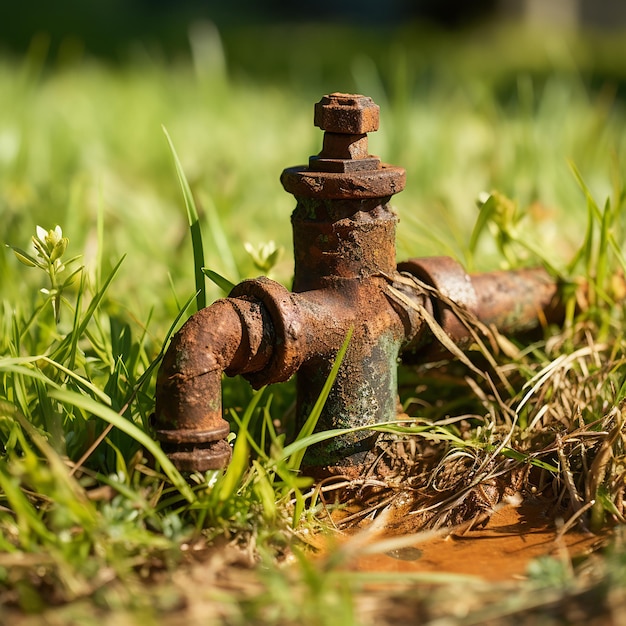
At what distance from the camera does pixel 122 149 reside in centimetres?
392

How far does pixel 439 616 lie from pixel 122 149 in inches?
123

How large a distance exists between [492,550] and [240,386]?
64 centimetres

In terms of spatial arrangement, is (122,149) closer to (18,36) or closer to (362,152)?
(362,152)

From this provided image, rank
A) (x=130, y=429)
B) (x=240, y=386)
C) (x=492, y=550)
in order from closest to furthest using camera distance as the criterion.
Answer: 1. (x=130, y=429)
2. (x=492, y=550)
3. (x=240, y=386)

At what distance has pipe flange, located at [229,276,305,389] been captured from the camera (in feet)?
4.99

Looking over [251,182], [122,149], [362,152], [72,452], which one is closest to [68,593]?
[72,452]

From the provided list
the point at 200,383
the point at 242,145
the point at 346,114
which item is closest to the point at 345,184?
the point at 346,114

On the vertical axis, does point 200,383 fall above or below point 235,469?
above

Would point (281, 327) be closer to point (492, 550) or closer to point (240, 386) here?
point (240, 386)

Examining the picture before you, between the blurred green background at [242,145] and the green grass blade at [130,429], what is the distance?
1.48 feet

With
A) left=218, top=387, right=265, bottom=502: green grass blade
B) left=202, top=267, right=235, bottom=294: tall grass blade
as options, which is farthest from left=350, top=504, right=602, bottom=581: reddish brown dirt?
left=202, top=267, right=235, bottom=294: tall grass blade

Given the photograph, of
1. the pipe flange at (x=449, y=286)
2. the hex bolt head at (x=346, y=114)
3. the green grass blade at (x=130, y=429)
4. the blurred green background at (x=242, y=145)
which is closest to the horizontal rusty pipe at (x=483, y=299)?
the pipe flange at (x=449, y=286)

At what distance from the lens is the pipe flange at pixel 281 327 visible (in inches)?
59.9

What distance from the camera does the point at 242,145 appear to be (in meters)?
3.99
